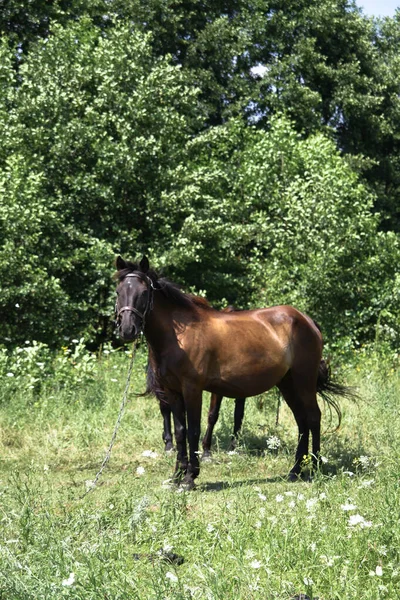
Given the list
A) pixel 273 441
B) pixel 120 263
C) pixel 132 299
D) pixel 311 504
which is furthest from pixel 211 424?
pixel 311 504

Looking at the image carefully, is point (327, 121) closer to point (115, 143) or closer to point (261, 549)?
point (115, 143)

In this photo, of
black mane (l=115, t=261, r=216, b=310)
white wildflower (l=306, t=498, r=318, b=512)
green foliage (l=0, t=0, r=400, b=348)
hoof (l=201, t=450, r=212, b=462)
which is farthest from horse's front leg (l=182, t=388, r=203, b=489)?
green foliage (l=0, t=0, r=400, b=348)

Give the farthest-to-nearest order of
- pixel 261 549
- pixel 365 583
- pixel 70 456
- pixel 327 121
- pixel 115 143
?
pixel 327 121 < pixel 115 143 < pixel 70 456 < pixel 261 549 < pixel 365 583

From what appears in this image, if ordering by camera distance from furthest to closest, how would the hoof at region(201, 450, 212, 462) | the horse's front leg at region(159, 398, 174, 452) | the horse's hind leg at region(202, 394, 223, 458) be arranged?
the horse's front leg at region(159, 398, 174, 452), the horse's hind leg at region(202, 394, 223, 458), the hoof at region(201, 450, 212, 462)

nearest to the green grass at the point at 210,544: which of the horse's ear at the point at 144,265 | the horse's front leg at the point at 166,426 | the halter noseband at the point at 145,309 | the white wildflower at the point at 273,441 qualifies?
the white wildflower at the point at 273,441

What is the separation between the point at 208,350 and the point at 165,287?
74 cm

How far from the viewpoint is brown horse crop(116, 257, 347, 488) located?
7023mm

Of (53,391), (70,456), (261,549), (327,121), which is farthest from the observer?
(327,121)

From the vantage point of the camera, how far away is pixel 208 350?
7.27 metres

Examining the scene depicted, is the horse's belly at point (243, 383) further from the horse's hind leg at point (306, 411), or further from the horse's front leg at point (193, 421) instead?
the horse's hind leg at point (306, 411)

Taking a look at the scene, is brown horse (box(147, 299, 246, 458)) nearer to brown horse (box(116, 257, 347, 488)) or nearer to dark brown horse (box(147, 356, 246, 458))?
dark brown horse (box(147, 356, 246, 458))

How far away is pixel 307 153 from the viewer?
778 inches

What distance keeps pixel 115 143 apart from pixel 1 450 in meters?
9.24

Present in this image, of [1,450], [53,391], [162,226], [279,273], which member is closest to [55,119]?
[162,226]
